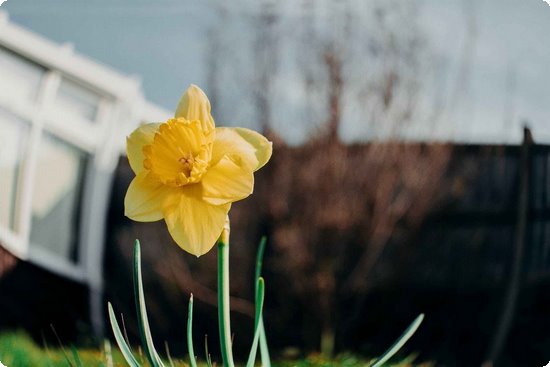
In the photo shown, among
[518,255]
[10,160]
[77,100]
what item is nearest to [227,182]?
[518,255]

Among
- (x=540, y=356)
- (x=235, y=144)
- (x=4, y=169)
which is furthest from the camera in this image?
(x=4, y=169)

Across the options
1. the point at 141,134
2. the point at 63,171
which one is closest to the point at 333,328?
the point at 63,171

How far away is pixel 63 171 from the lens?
223cm

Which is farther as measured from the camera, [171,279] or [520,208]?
[171,279]

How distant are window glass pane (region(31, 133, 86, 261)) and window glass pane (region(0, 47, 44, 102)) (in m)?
0.14

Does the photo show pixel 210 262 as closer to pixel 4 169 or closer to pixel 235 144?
pixel 4 169

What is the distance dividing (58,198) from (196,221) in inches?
68.7

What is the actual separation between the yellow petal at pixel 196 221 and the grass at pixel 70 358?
0.19 meters

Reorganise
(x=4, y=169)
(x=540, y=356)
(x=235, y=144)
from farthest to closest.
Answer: (x=4, y=169), (x=540, y=356), (x=235, y=144)

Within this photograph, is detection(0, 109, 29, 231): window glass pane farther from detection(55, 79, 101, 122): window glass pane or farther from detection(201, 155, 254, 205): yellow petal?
detection(201, 155, 254, 205): yellow petal

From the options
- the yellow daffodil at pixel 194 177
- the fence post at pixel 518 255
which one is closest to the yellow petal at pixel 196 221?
the yellow daffodil at pixel 194 177

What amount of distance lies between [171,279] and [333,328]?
0.50 metres

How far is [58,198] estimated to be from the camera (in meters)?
2.21

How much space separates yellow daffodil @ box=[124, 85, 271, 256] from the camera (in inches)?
22.3
